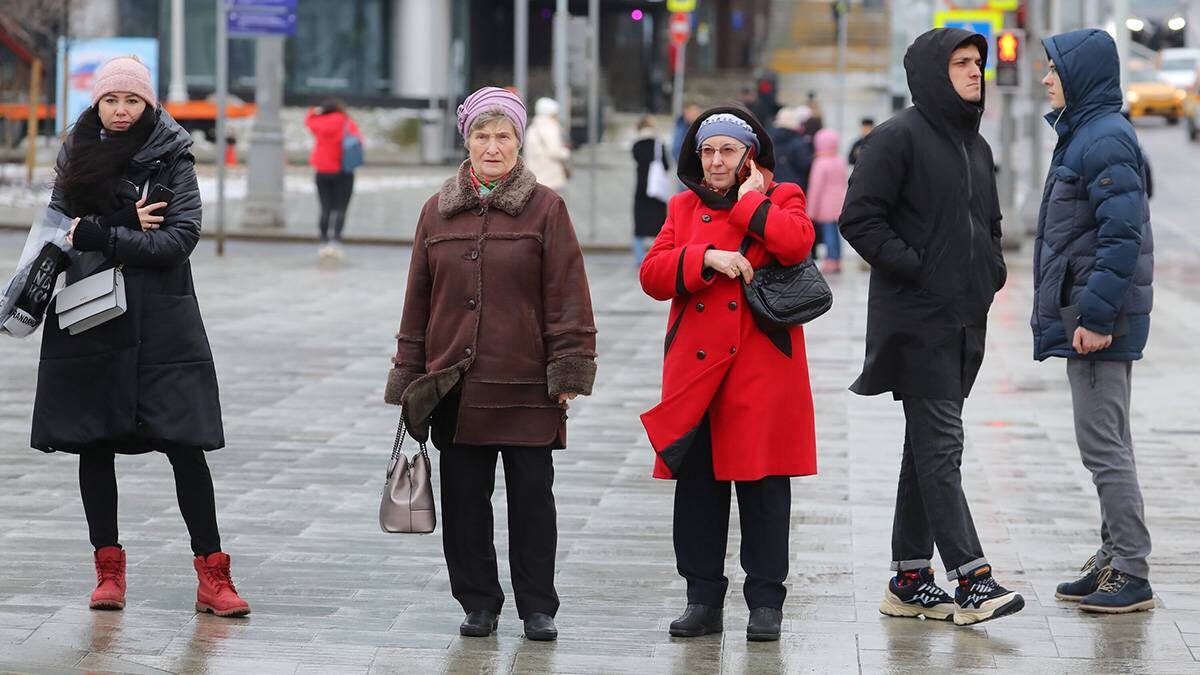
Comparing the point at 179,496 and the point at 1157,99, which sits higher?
the point at 1157,99

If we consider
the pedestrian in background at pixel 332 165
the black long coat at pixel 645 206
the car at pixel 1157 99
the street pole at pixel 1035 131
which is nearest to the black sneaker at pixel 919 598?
the black long coat at pixel 645 206

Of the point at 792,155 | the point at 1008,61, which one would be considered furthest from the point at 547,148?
the point at 1008,61

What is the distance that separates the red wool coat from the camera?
237 inches

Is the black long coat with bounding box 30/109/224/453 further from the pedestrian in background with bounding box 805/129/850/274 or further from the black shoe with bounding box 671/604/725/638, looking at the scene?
the pedestrian in background with bounding box 805/129/850/274

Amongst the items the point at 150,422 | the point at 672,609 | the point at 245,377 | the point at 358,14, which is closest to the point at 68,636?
the point at 150,422

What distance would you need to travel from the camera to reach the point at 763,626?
6.07 meters

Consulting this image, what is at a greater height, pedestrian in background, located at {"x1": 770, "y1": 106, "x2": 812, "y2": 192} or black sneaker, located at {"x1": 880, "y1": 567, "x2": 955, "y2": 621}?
pedestrian in background, located at {"x1": 770, "y1": 106, "x2": 812, "y2": 192}

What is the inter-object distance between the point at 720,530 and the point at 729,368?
0.51 m

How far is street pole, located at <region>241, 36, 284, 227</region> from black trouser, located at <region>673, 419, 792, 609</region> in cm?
1940

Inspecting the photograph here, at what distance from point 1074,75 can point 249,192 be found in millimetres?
19613

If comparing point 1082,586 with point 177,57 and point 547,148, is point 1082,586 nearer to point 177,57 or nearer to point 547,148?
point 547,148

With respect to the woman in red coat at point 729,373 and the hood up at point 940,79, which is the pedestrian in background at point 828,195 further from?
the woman in red coat at point 729,373

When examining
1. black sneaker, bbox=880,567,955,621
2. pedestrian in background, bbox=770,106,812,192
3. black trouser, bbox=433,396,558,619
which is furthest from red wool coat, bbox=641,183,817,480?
pedestrian in background, bbox=770,106,812,192

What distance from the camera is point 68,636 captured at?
238 inches
